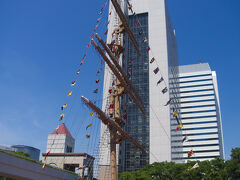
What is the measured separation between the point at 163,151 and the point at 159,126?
525 cm

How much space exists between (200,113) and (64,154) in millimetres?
75800

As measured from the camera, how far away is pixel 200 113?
103m

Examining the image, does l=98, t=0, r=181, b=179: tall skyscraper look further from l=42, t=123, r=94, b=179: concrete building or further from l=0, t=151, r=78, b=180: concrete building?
l=0, t=151, r=78, b=180: concrete building

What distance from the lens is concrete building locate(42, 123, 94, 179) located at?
40475 mm

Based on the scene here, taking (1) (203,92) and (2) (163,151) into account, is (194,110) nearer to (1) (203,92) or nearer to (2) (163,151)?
(1) (203,92)

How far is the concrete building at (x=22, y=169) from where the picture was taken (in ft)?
63.6

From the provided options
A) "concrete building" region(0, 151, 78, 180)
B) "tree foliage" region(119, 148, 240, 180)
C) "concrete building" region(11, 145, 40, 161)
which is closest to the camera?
"concrete building" region(0, 151, 78, 180)

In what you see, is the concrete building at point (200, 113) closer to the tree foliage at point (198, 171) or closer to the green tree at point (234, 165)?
the tree foliage at point (198, 171)

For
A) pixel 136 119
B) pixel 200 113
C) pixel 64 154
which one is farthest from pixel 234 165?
pixel 200 113

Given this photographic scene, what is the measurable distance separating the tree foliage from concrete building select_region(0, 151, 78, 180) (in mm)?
10794

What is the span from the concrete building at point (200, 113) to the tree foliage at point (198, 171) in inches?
2442

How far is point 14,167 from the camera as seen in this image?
20.3m

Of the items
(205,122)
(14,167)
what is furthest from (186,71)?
(14,167)

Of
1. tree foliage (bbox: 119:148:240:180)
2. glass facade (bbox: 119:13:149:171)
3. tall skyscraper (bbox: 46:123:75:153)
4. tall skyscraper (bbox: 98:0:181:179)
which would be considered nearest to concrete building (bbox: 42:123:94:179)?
tall skyscraper (bbox: 46:123:75:153)
